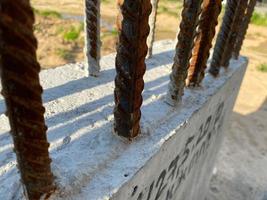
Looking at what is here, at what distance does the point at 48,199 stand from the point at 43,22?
47.2 feet

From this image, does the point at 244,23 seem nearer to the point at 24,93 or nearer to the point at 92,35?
the point at 92,35

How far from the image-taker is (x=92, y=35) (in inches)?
104

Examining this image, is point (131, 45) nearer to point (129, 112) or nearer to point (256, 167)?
point (129, 112)

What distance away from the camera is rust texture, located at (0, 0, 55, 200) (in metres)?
1.00

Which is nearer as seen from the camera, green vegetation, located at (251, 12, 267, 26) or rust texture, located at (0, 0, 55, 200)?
rust texture, located at (0, 0, 55, 200)

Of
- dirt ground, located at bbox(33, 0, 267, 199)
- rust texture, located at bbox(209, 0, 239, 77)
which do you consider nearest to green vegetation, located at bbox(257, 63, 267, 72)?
dirt ground, located at bbox(33, 0, 267, 199)

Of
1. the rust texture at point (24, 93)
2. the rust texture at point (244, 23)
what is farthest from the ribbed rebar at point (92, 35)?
the rust texture at point (244, 23)

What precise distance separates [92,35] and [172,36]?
1406 cm

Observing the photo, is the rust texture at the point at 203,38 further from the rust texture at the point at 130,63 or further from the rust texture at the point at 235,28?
the rust texture at the point at 130,63

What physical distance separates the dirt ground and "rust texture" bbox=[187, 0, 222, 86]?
589 cm

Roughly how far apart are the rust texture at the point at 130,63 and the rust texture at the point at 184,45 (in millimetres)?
519

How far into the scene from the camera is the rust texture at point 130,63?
158 cm

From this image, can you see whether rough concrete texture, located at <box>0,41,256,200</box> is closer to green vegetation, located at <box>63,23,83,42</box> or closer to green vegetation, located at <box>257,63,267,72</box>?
green vegetation, located at <box>257,63,267,72</box>

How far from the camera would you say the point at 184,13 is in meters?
2.15
